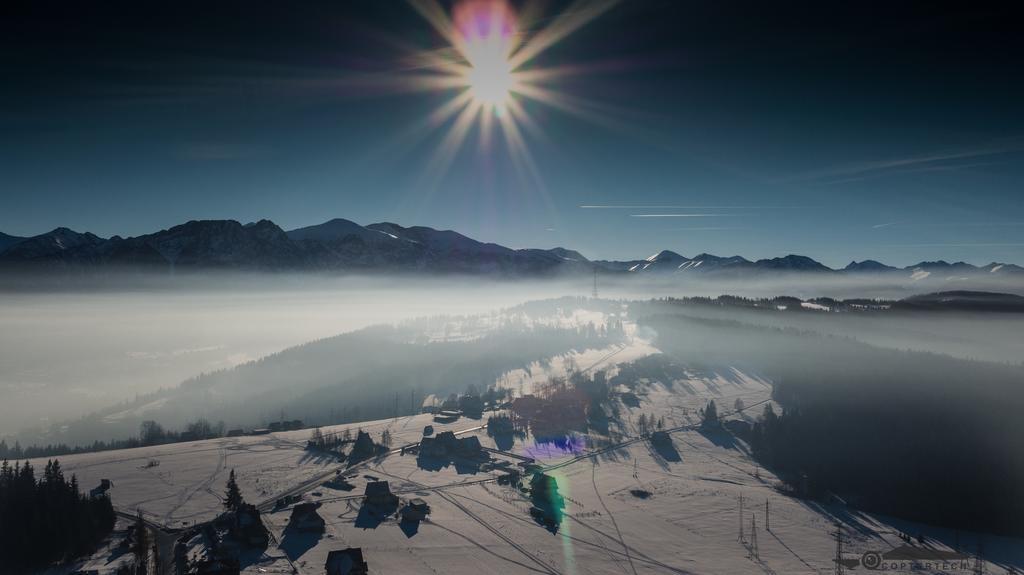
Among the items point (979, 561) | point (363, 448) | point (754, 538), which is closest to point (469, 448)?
point (363, 448)

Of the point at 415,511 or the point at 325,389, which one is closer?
the point at 415,511

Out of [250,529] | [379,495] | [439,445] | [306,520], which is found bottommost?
[439,445]

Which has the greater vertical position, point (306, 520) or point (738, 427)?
point (306, 520)

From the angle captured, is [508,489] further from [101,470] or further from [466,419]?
[101,470]

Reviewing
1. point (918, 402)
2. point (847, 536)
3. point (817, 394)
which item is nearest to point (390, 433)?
point (847, 536)

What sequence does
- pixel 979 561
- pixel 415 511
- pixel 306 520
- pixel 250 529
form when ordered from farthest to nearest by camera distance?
pixel 415 511, pixel 979 561, pixel 306 520, pixel 250 529

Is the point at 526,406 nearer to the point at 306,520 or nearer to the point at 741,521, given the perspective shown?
the point at 741,521

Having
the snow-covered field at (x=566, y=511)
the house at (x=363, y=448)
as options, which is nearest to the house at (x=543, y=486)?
the snow-covered field at (x=566, y=511)
